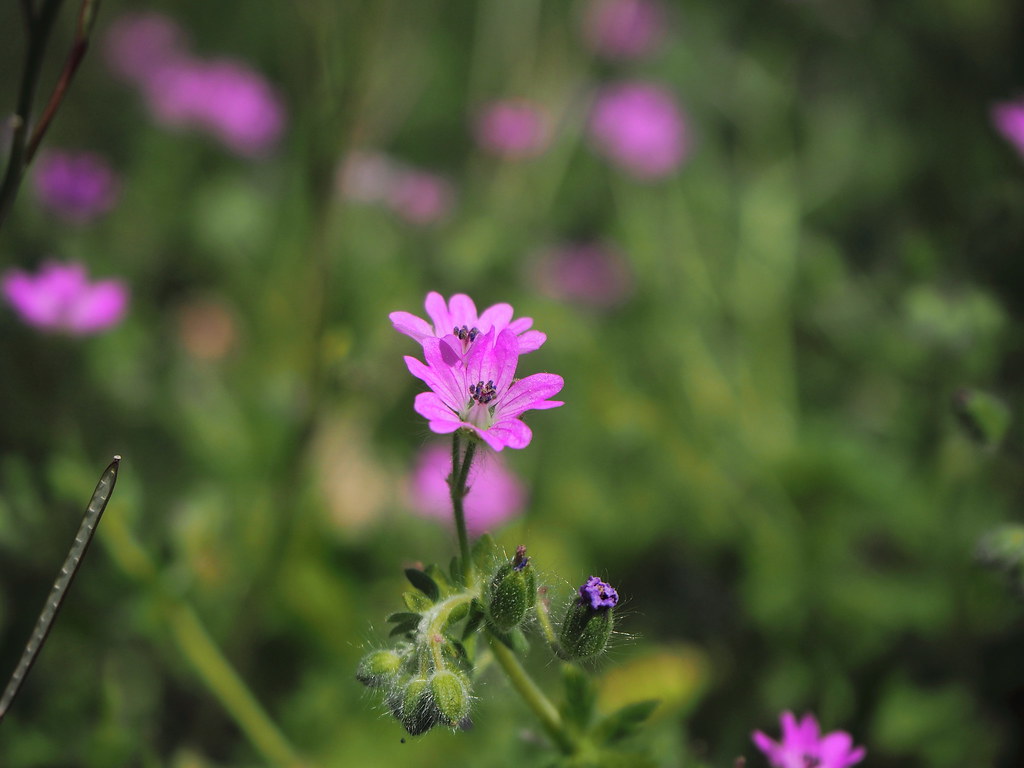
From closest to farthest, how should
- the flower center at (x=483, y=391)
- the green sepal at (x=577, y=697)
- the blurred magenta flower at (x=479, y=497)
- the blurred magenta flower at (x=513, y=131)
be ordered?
the flower center at (x=483, y=391), the green sepal at (x=577, y=697), the blurred magenta flower at (x=479, y=497), the blurred magenta flower at (x=513, y=131)

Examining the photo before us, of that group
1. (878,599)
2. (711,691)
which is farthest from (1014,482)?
(711,691)

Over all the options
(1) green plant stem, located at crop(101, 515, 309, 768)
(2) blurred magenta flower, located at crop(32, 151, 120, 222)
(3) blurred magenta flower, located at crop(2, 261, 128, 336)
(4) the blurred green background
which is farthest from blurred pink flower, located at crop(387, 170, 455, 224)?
(1) green plant stem, located at crop(101, 515, 309, 768)

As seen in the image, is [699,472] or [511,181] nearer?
[699,472]

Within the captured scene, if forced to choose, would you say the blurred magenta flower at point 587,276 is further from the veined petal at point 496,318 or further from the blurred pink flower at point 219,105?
the veined petal at point 496,318

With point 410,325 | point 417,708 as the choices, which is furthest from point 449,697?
point 410,325

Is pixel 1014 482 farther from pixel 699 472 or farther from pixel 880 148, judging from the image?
pixel 880 148

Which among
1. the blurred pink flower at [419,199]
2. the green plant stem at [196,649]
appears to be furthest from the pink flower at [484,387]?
the blurred pink flower at [419,199]

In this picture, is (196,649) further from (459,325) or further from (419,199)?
(419,199)
